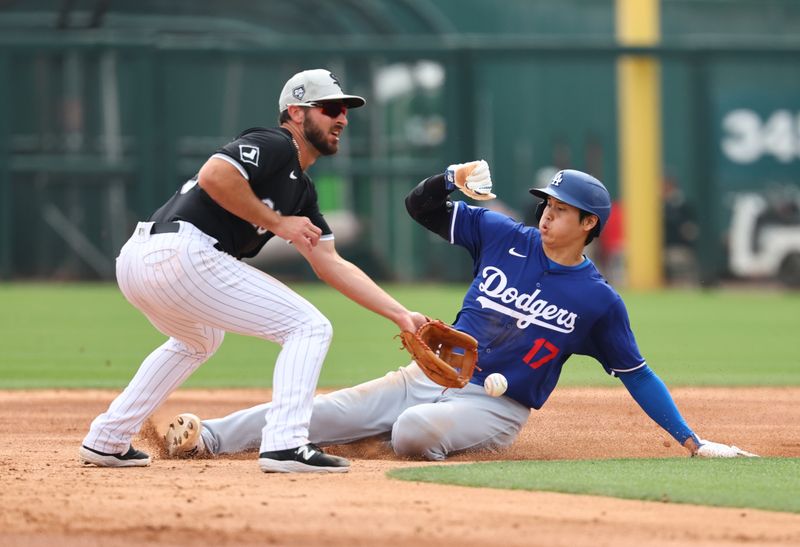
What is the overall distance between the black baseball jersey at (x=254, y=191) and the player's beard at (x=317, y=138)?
77 millimetres

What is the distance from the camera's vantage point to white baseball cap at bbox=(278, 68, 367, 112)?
16.8 ft

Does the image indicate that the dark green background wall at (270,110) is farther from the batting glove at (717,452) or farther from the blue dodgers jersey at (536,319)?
the batting glove at (717,452)

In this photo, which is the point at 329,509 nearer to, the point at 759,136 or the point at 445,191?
the point at 445,191

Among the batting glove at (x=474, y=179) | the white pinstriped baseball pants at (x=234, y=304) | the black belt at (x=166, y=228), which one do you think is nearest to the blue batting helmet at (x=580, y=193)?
the batting glove at (x=474, y=179)

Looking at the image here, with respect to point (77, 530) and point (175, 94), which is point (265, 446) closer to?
point (77, 530)

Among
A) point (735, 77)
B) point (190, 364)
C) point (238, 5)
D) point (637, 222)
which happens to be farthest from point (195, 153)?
point (190, 364)

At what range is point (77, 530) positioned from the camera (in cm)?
399

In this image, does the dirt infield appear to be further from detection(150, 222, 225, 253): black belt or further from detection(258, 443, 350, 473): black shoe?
detection(150, 222, 225, 253): black belt

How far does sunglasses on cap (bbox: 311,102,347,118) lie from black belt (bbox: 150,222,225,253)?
642mm

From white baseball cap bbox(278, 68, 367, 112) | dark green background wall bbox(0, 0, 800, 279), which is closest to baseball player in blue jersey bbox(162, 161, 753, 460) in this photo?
white baseball cap bbox(278, 68, 367, 112)

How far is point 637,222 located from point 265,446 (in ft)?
45.1

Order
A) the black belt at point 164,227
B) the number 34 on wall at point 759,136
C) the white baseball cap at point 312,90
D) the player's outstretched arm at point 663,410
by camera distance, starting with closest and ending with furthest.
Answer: the black belt at point 164,227, the white baseball cap at point 312,90, the player's outstretched arm at point 663,410, the number 34 on wall at point 759,136

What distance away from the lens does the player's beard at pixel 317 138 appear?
5.16m

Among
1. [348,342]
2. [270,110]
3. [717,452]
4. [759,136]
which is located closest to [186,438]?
[717,452]
